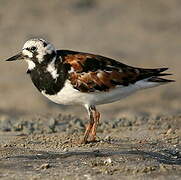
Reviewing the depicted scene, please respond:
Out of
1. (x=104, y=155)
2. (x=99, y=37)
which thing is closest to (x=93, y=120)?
(x=104, y=155)

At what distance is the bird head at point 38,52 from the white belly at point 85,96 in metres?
0.39

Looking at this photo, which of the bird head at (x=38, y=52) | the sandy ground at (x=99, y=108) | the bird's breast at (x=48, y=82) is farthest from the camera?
the bird head at (x=38, y=52)

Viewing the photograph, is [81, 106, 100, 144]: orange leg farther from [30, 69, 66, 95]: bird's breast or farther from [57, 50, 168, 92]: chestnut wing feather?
[30, 69, 66, 95]: bird's breast

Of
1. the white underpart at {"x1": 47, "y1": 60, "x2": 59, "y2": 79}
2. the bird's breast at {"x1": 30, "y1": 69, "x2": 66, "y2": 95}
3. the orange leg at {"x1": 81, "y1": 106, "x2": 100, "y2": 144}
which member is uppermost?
the white underpart at {"x1": 47, "y1": 60, "x2": 59, "y2": 79}

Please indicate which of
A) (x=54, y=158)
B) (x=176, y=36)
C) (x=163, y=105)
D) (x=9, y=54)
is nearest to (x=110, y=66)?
(x=54, y=158)

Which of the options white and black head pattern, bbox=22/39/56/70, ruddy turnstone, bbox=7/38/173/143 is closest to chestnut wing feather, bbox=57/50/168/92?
ruddy turnstone, bbox=7/38/173/143

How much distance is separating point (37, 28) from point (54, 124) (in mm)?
13214

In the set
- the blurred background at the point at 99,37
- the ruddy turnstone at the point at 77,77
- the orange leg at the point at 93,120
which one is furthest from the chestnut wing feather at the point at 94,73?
the blurred background at the point at 99,37

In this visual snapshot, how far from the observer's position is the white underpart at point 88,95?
870 centimetres

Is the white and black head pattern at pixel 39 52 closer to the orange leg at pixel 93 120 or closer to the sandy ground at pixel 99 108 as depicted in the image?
the orange leg at pixel 93 120

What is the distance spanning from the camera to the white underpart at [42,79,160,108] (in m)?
8.70

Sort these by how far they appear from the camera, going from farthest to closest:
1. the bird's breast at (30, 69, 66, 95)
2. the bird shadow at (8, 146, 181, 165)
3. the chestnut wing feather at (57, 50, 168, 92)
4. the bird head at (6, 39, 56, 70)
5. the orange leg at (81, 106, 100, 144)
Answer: the orange leg at (81, 106, 100, 144), the bird head at (6, 39, 56, 70), the chestnut wing feather at (57, 50, 168, 92), the bird's breast at (30, 69, 66, 95), the bird shadow at (8, 146, 181, 165)

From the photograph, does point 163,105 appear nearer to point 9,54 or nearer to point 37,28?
point 9,54

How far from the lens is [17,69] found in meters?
18.6
